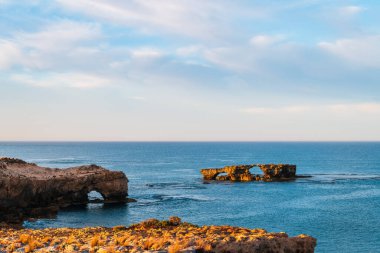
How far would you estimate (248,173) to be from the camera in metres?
122

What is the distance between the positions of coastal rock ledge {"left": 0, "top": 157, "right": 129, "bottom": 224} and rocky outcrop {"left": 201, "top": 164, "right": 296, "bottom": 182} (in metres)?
44.3

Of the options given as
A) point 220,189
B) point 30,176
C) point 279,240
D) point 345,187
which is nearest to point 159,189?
point 220,189

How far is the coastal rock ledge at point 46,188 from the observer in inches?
2502

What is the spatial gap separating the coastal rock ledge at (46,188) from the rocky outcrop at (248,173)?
1744 inches

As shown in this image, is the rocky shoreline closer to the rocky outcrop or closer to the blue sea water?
the rocky outcrop

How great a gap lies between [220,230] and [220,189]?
247 ft

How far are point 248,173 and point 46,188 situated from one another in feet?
208

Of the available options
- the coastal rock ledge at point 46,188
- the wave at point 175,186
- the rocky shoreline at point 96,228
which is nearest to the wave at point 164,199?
the rocky shoreline at point 96,228

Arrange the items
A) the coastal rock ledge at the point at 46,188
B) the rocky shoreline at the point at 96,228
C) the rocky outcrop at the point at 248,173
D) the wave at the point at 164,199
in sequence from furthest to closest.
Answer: the rocky outcrop at the point at 248,173 → the wave at the point at 164,199 → the coastal rock ledge at the point at 46,188 → the rocky shoreline at the point at 96,228

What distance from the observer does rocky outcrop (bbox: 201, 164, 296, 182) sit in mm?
120562

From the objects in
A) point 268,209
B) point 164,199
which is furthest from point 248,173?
point 268,209

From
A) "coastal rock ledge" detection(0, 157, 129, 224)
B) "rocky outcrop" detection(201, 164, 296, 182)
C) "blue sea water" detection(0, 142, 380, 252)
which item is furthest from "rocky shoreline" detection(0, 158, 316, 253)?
"blue sea water" detection(0, 142, 380, 252)

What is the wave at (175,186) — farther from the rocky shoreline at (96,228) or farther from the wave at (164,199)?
the rocky shoreline at (96,228)

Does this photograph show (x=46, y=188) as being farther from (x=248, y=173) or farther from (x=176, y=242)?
(x=248, y=173)
